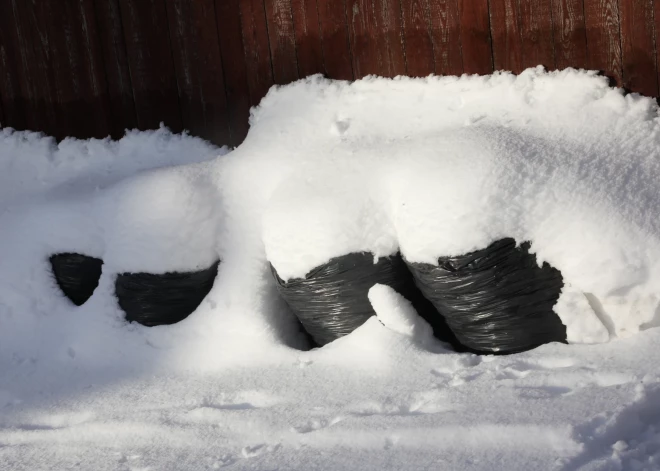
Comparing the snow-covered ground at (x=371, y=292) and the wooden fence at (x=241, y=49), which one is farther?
the wooden fence at (x=241, y=49)

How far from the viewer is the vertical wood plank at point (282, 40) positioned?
4.01 m

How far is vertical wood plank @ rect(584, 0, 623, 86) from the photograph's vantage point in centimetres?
327

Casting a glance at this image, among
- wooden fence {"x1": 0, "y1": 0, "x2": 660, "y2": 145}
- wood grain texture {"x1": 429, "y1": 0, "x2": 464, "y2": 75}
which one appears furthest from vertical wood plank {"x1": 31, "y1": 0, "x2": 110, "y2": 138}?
wood grain texture {"x1": 429, "y1": 0, "x2": 464, "y2": 75}

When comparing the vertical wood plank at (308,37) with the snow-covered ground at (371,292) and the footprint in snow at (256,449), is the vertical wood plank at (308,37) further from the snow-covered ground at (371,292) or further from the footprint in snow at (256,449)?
the footprint in snow at (256,449)

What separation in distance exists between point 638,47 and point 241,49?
1.92 m

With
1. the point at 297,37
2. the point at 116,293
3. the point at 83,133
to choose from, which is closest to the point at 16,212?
the point at 83,133

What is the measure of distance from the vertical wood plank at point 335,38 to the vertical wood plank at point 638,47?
4.10 ft

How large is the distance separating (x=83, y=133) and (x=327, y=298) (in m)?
1.95

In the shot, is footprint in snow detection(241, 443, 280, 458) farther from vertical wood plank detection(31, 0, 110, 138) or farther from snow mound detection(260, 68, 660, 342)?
vertical wood plank detection(31, 0, 110, 138)

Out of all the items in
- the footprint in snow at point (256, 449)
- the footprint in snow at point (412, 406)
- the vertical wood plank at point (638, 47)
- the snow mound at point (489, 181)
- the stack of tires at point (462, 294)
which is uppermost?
the vertical wood plank at point (638, 47)

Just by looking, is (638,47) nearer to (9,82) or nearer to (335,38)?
(335,38)

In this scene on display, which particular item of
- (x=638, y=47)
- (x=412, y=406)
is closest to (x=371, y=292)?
(x=412, y=406)

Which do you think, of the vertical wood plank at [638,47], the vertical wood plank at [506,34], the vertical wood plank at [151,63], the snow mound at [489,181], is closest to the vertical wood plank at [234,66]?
the vertical wood plank at [151,63]

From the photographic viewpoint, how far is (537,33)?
3.42m
